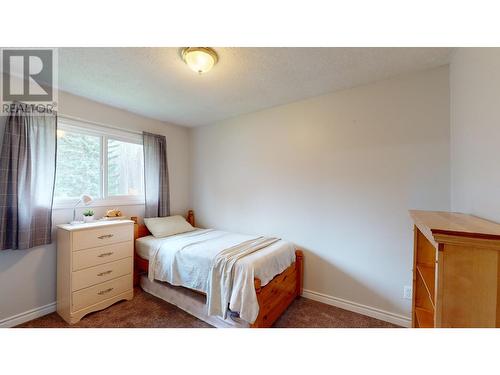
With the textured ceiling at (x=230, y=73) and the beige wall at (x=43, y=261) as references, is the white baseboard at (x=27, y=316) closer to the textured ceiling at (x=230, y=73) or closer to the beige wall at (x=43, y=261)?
the beige wall at (x=43, y=261)

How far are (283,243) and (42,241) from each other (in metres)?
2.37

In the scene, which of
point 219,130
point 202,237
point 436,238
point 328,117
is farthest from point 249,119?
point 436,238

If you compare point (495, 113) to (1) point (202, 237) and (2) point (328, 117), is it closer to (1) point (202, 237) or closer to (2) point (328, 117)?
(2) point (328, 117)

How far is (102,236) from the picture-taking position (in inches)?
77.3

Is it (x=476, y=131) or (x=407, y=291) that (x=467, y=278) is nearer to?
(x=476, y=131)

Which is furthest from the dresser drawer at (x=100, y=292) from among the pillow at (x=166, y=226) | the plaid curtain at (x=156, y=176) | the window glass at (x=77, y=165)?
the window glass at (x=77, y=165)

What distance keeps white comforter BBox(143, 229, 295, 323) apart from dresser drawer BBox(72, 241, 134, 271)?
0.24 meters

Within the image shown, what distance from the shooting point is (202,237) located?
96.1 inches

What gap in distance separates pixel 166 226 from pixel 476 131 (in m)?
3.02

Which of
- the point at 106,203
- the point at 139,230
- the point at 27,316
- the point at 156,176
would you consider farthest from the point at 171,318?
the point at 156,176

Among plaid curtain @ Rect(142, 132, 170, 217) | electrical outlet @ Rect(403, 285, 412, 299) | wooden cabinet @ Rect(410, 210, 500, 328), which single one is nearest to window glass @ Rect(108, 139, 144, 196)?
plaid curtain @ Rect(142, 132, 170, 217)

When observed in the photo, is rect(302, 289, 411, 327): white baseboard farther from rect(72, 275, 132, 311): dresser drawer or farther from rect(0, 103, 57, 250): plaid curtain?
rect(0, 103, 57, 250): plaid curtain

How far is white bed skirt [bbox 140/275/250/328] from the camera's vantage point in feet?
5.45

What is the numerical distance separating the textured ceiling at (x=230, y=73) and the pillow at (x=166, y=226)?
149cm
